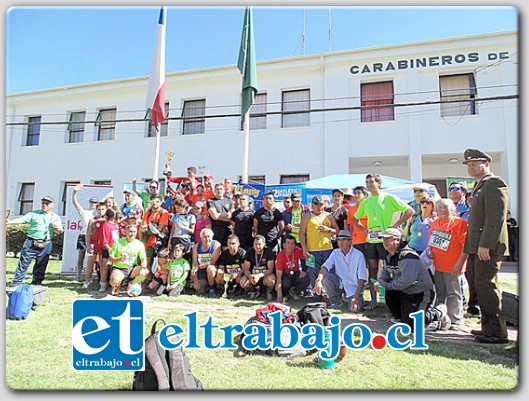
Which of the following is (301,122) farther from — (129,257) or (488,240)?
(488,240)

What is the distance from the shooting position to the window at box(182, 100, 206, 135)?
8.46 metres

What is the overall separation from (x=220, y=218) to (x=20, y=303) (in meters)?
2.22

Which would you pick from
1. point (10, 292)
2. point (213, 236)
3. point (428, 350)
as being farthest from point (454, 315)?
point (10, 292)

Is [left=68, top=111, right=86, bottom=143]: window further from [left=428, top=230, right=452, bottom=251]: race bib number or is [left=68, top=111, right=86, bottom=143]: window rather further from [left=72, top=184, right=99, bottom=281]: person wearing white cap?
[left=428, top=230, right=452, bottom=251]: race bib number

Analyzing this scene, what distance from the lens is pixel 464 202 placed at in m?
3.50

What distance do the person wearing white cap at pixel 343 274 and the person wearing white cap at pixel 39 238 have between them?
128 inches

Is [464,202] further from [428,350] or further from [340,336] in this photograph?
[340,336]

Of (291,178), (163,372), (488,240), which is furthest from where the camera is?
(291,178)

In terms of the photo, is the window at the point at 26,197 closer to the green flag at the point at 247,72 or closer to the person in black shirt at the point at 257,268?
the person in black shirt at the point at 257,268

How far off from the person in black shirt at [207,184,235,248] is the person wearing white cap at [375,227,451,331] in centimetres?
209

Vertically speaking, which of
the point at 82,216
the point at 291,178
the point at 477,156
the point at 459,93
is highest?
the point at 459,93

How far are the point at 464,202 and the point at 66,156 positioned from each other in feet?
21.9

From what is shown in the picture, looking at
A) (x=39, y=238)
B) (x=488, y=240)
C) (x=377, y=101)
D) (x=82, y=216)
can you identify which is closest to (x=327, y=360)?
(x=488, y=240)

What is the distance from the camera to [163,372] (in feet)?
5.76
